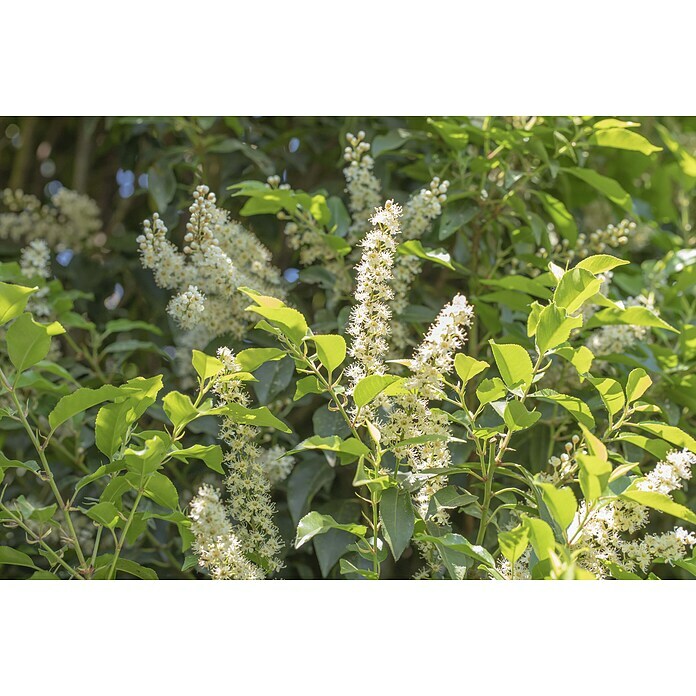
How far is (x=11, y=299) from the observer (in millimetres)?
953

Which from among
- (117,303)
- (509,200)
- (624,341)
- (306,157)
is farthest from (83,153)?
(624,341)

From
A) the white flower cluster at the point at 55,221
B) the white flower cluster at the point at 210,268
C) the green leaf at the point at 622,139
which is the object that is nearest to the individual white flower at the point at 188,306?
the white flower cluster at the point at 210,268

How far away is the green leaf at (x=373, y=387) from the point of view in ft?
2.97

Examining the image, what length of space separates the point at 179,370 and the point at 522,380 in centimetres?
74

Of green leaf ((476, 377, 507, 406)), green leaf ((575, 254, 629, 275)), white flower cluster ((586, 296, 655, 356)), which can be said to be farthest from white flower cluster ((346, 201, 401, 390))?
white flower cluster ((586, 296, 655, 356))

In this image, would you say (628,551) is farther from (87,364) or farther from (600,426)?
(87,364)

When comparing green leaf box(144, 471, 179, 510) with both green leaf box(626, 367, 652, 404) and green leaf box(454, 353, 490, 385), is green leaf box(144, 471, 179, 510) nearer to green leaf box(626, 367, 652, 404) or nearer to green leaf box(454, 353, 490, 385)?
green leaf box(454, 353, 490, 385)

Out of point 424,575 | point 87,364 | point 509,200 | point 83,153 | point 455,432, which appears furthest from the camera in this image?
point 83,153

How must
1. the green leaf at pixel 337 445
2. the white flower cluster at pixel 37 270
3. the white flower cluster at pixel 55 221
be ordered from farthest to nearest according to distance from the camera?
the white flower cluster at pixel 55 221 → the white flower cluster at pixel 37 270 → the green leaf at pixel 337 445

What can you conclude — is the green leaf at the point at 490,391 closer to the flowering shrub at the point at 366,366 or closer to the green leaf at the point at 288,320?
the flowering shrub at the point at 366,366

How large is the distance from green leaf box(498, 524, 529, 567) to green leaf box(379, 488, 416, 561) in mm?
103

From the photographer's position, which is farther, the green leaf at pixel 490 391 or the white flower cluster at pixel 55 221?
the white flower cluster at pixel 55 221

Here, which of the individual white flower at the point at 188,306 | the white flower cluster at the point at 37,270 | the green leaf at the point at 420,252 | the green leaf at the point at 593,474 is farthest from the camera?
the white flower cluster at the point at 37,270

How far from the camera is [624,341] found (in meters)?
1.36
